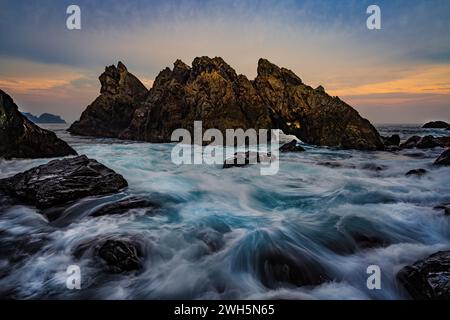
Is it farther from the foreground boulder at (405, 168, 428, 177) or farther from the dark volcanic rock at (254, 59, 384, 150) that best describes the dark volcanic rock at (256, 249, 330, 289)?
the dark volcanic rock at (254, 59, 384, 150)

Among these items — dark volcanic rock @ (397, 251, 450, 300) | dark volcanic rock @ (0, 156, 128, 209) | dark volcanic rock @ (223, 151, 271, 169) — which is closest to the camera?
dark volcanic rock @ (397, 251, 450, 300)

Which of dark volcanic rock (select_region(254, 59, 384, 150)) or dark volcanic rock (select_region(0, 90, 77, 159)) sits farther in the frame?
dark volcanic rock (select_region(254, 59, 384, 150))

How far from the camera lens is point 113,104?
41.0 m

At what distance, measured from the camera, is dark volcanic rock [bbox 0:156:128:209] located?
6.80 metres

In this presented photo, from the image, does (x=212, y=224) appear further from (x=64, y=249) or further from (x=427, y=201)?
(x=427, y=201)

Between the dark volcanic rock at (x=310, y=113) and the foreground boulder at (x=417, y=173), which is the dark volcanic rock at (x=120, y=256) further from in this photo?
the dark volcanic rock at (x=310, y=113)

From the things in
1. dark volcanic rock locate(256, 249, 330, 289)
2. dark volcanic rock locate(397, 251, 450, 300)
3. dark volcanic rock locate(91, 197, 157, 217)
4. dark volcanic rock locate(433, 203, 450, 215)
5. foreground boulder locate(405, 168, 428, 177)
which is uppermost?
foreground boulder locate(405, 168, 428, 177)

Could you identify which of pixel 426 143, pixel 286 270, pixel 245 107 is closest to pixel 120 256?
pixel 286 270

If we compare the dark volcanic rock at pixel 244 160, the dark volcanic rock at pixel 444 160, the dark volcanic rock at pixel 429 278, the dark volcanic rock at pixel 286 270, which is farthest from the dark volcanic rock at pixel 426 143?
the dark volcanic rock at pixel 286 270

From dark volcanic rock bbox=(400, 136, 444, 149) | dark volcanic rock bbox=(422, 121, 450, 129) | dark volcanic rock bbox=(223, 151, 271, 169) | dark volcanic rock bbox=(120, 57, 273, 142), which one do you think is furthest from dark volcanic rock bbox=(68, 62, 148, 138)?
dark volcanic rock bbox=(422, 121, 450, 129)

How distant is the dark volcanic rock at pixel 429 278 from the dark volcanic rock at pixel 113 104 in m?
39.2

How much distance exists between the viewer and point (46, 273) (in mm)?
4320

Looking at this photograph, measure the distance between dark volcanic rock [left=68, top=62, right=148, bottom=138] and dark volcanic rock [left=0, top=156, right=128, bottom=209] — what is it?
3336cm

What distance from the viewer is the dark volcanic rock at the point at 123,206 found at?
6.38m
